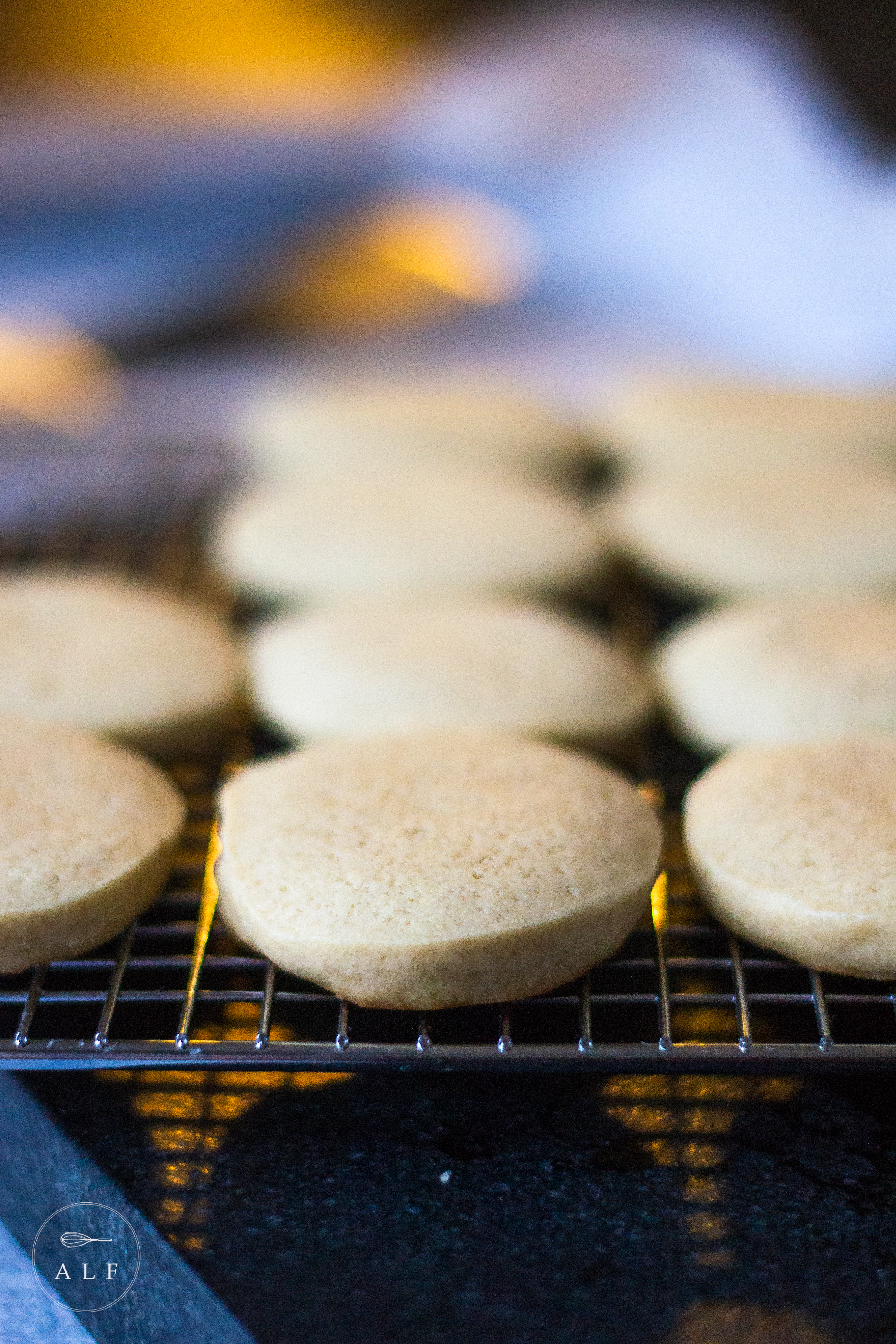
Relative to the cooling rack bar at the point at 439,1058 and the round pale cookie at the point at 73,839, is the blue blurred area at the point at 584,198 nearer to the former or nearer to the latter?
the round pale cookie at the point at 73,839

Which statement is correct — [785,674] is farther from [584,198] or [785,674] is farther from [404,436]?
[584,198]

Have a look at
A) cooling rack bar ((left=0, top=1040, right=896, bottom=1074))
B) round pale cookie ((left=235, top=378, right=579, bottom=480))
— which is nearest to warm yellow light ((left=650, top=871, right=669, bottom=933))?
cooling rack bar ((left=0, top=1040, right=896, bottom=1074))

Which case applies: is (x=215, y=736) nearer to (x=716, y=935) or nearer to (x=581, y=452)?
(x=716, y=935)

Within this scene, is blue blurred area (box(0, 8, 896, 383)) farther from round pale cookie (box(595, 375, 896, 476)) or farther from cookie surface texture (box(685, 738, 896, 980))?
cookie surface texture (box(685, 738, 896, 980))

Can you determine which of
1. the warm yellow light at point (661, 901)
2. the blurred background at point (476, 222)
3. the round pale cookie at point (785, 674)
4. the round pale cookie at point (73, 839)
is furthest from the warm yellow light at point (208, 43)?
the warm yellow light at point (661, 901)

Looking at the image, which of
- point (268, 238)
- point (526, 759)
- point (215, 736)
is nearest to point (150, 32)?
point (268, 238)

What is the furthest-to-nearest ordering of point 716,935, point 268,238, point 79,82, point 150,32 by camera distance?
1. point 150,32
2. point 79,82
3. point 268,238
4. point 716,935
